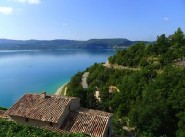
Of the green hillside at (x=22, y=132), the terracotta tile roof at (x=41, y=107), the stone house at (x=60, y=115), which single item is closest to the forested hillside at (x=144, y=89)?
the stone house at (x=60, y=115)

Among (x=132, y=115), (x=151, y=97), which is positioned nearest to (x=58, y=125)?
(x=132, y=115)

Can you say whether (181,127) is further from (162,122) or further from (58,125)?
(58,125)

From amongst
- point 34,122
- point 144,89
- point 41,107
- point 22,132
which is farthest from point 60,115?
point 144,89

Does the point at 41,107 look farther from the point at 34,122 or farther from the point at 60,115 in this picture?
the point at 60,115

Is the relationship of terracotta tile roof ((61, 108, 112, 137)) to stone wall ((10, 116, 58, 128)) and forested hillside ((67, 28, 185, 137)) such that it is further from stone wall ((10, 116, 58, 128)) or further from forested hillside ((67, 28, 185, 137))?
forested hillside ((67, 28, 185, 137))

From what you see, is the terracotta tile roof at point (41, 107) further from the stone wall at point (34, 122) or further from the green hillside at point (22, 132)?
the green hillside at point (22, 132)

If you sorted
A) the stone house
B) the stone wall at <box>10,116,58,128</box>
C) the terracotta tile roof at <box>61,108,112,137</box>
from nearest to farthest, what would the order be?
the terracotta tile roof at <box>61,108,112,137</box> < the stone house < the stone wall at <box>10,116,58,128</box>

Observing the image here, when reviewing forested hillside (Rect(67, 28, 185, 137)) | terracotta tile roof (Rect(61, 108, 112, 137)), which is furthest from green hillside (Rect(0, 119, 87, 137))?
forested hillside (Rect(67, 28, 185, 137))
